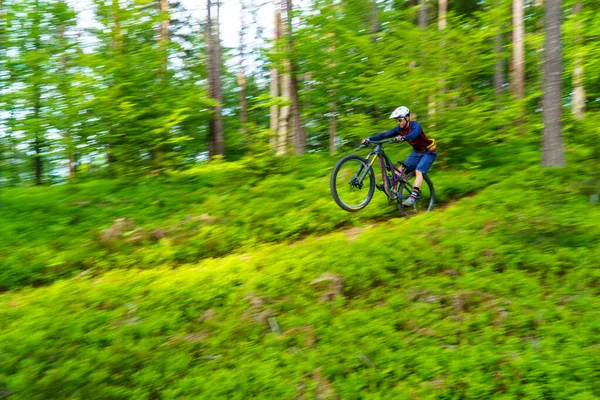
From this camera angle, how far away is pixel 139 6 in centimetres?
1240

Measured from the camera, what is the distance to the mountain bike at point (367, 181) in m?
8.08

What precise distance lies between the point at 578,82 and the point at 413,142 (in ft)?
29.9

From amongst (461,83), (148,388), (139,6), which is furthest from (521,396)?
(139,6)

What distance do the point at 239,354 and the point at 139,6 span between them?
36.1ft

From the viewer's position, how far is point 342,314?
5.67m

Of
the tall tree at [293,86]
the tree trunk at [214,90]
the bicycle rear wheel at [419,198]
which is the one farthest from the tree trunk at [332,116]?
the bicycle rear wheel at [419,198]

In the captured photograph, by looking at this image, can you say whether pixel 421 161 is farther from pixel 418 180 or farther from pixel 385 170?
pixel 385 170

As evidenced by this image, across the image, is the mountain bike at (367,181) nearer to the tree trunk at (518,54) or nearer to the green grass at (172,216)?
the green grass at (172,216)

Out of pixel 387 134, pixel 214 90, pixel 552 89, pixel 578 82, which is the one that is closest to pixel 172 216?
pixel 387 134

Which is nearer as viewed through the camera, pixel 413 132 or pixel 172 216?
pixel 413 132

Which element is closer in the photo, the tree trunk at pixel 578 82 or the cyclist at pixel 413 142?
the cyclist at pixel 413 142

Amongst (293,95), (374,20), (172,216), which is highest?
(374,20)

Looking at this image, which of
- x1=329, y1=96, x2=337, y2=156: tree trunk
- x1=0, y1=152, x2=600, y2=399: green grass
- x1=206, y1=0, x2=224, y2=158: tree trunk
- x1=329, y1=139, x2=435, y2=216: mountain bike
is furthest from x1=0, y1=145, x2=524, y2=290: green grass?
x1=329, y1=96, x2=337, y2=156: tree trunk

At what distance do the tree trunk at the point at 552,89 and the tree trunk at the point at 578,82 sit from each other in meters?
4.28
